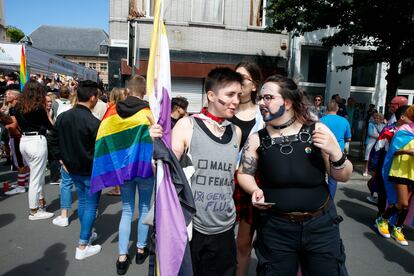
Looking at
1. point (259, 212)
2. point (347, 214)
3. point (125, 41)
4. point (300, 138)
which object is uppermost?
point (125, 41)

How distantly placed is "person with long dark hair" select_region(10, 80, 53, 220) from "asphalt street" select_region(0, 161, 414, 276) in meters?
0.41

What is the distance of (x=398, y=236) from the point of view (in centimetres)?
437

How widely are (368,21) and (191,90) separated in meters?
7.53

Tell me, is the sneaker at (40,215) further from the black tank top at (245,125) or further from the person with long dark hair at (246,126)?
the black tank top at (245,125)

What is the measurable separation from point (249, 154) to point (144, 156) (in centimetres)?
143

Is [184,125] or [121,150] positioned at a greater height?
[184,125]

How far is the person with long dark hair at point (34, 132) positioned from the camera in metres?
4.58

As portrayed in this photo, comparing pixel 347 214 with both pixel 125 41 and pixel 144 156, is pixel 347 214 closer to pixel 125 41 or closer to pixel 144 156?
pixel 144 156

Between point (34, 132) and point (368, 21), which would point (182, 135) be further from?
point (368, 21)

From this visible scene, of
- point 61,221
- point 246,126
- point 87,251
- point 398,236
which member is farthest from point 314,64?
point 87,251

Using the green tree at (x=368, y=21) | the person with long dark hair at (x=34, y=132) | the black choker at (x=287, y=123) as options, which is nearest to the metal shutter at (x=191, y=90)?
the green tree at (x=368, y=21)

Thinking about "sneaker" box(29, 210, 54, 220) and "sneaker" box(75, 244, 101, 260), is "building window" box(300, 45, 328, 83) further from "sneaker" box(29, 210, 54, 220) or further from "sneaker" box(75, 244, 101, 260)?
"sneaker" box(75, 244, 101, 260)

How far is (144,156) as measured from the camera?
131 inches

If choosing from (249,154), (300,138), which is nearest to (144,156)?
(249,154)
